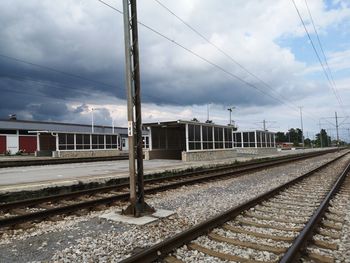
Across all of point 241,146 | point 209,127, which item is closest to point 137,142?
point 209,127

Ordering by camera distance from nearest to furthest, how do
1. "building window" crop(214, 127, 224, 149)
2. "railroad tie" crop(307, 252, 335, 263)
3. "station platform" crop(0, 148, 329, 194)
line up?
"railroad tie" crop(307, 252, 335, 263) < "station platform" crop(0, 148, 329, 194) < "building window" crop(214, 127, 224, 149)

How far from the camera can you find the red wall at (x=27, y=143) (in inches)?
2361

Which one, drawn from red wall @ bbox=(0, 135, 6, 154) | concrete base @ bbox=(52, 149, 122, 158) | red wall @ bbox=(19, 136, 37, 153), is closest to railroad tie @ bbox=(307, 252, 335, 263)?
Answer: concrete base @ bbox=(52, 149, 122, 158)

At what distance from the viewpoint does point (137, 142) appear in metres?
8.56

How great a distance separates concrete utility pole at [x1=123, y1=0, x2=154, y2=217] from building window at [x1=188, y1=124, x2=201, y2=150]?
74.9ft

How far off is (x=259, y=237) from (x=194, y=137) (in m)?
25.9

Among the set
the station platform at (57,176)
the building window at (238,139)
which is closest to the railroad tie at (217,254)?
the station platform at (57,176)

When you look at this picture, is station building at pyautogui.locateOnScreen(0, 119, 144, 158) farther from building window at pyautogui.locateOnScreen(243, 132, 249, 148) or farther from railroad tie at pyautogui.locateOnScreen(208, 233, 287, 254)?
railroad tie at pyautogui.locateOnScreen(208, 233, 287, 254)

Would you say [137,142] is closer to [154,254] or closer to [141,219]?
[141,219]

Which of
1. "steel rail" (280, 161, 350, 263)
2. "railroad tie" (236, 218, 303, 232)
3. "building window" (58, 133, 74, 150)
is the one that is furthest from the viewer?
"building window" (58, 133, 74, 150)

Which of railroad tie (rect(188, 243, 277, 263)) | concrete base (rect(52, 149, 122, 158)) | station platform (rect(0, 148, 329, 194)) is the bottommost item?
railroad tie (rect(188, 243, 277, 263))

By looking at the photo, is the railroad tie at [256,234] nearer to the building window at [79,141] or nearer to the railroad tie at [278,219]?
the railroad tie at [278,219]

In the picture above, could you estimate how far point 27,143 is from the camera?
→ 200 ft

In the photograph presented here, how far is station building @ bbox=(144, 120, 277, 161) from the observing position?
3153cm
